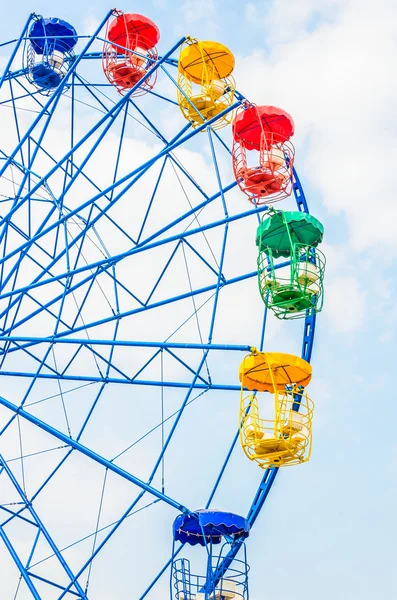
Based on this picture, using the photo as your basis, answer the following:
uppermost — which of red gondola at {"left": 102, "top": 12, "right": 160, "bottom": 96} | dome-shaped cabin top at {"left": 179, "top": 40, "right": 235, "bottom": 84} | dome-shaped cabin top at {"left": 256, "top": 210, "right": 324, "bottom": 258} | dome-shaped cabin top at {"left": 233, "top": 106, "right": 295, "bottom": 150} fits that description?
red gondola at {"left": 102, "top": 12, "right": 160, "bottom": 96}

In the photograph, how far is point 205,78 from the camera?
1839cm

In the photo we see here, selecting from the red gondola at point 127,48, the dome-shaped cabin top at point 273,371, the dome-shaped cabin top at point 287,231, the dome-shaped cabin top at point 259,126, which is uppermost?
the red gondola at point 127,48

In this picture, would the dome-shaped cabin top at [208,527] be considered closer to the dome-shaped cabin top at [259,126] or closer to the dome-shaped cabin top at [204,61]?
the dome-shaped cabin top at [259,126]

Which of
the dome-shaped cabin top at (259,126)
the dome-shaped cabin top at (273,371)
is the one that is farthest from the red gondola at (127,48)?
the dome-shaped cabin top at (273,371)

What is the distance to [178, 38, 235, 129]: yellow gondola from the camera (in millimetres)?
18250

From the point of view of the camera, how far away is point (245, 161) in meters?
17.6

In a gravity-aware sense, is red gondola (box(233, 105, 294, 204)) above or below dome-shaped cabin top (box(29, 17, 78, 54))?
below

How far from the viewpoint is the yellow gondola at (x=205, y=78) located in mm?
18250

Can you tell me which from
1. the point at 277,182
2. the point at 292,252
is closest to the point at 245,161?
the point at 277,182

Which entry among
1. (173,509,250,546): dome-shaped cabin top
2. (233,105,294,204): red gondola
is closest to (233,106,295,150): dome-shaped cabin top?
(233,105,294,204): red gondola

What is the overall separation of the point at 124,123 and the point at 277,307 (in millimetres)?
4094

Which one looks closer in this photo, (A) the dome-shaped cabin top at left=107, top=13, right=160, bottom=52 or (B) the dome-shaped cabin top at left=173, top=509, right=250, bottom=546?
(B) the dome-shaped cabin top at left=173, top=509, right=250, bottom=546

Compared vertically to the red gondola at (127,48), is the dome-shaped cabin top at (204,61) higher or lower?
lower

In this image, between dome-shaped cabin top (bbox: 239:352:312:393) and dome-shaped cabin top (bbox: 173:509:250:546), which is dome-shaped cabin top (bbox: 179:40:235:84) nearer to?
dome-shaped cabin top (bbox: 239:352:312:393)
